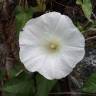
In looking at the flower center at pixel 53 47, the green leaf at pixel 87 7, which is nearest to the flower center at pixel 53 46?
the flower center at pixel 53 47

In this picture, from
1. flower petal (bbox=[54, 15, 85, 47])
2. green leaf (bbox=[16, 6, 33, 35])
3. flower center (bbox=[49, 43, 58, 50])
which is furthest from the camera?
green leaf (bbox=[16, 6, 33, 35])

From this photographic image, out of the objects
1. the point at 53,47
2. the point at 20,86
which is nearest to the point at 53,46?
the point at 53,47

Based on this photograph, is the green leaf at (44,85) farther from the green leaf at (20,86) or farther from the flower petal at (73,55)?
the flower petal at (73,55)

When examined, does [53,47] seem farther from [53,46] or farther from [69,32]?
[69,32]

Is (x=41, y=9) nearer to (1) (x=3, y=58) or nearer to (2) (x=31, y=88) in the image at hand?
(1) (x=3, y=58)

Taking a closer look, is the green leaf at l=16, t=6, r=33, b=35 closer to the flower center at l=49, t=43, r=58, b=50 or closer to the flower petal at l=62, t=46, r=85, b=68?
the flower center at l=49, t=43, r=58, b=50

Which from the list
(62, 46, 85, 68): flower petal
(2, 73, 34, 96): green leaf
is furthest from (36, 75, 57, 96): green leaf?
(62, 46, 85, 68): flower petal

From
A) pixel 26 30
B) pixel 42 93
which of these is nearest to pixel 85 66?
pixel 42 93
